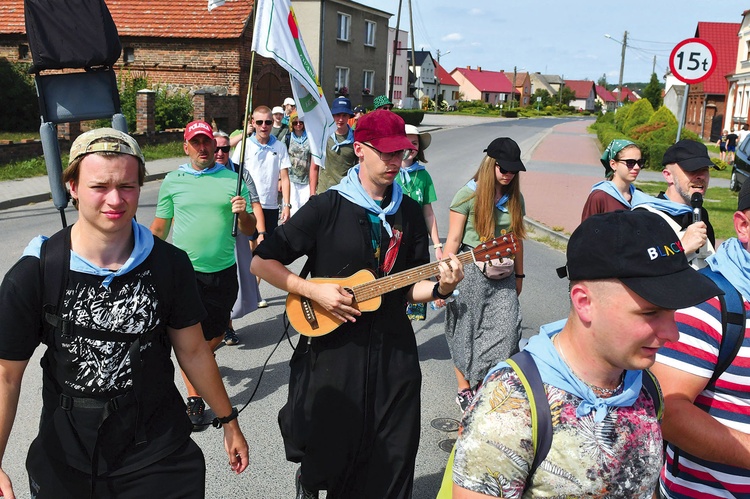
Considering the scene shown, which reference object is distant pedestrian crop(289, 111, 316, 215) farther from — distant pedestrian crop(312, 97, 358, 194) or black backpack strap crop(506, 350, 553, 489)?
black backpack strap crop(506, 350, 553, 489)

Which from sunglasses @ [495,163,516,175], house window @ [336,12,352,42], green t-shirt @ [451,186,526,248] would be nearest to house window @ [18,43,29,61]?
house window @ [336,12,352,42]

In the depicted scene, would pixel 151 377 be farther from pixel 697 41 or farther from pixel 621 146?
pixel 697 41

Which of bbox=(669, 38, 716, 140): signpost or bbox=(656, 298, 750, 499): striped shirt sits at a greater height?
bbox=(669, 38, 716, 140): signpost

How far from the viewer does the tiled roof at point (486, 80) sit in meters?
127

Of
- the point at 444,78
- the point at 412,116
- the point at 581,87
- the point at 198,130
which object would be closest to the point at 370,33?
the point at 412,116

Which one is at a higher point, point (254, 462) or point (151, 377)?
point (151, 377)

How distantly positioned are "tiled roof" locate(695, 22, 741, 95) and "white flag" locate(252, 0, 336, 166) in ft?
177

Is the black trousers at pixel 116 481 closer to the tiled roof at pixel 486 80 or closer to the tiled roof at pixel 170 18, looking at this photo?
the tiled roof at pixel 170 18

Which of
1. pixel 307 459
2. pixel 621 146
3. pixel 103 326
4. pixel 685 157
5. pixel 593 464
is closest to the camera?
pixel 593 464

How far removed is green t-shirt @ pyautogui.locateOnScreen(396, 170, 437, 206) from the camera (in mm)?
6344

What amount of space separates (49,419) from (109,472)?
0.30 metres

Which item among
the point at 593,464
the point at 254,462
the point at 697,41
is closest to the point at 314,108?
the point at 254,462

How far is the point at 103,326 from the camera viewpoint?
8.11ft

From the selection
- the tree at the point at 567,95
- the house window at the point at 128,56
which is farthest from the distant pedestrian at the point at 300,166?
the tree at the point at 567,95
